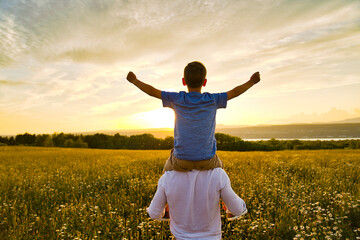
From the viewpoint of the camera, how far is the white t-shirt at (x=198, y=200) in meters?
2.83

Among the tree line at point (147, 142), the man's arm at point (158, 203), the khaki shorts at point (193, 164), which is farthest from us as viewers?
the tree line at point (147, 142)

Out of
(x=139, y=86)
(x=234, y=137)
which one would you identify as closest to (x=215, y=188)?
(x=139, y=86)

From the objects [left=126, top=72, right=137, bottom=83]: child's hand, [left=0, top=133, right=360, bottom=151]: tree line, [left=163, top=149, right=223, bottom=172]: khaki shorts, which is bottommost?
A: [left=0, top=133, right=360, bottom=151]: tree line

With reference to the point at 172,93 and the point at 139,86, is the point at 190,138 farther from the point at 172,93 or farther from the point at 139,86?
the point at 139,86

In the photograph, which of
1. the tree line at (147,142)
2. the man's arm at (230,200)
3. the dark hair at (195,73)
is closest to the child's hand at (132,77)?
the dark hair at (195,73)

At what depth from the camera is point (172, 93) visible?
9.80ft

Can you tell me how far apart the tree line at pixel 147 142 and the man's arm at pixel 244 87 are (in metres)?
43.1

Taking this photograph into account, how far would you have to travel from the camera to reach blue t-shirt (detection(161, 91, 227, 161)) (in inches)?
112

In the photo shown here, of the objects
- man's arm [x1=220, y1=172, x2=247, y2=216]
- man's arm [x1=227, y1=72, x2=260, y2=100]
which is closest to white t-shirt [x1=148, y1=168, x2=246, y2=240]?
man's arm [x1=220, y1=172, x2=247, y2=216]

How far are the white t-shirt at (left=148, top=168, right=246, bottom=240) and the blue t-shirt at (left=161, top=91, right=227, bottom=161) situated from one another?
0.83 ft

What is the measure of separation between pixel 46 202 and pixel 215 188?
574cm

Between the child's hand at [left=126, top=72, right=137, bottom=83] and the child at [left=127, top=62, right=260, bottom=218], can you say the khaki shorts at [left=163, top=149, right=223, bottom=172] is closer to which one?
the child at [left=127, top=62, right=260, bottom=218]

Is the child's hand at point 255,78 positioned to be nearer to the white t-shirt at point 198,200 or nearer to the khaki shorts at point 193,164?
the khaki shorts at point 193,164

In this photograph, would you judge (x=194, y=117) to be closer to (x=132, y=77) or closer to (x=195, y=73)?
(x=195, y=73)
